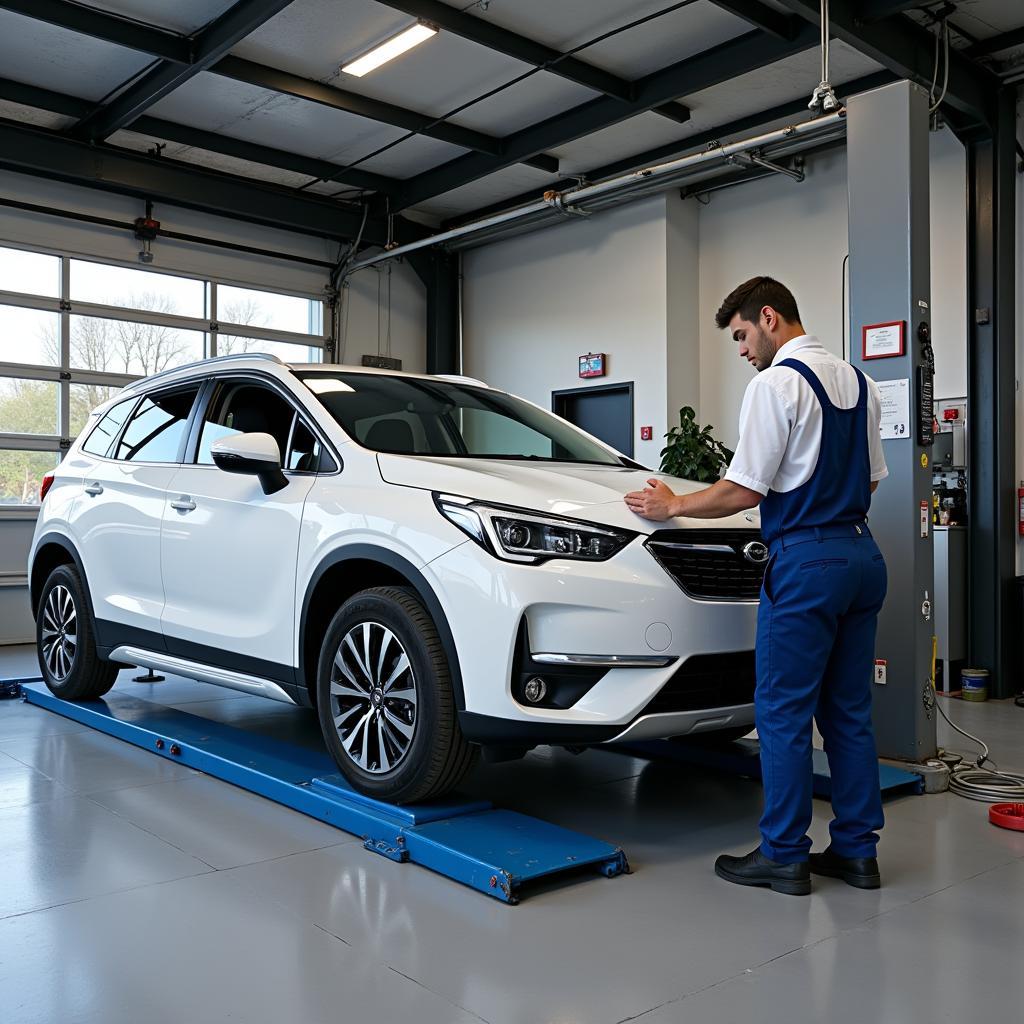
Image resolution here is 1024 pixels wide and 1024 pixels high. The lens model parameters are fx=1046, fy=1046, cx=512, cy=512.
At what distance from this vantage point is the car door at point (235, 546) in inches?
141

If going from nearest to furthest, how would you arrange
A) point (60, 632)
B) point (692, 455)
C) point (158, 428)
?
point (158, 428) < point (60, 632) < point (692, 455)

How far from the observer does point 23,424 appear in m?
8.73

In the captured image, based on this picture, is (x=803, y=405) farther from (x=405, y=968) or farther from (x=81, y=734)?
(x=81, y=734)

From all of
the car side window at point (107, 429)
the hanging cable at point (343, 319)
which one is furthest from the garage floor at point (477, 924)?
the hanging cable at point (343, 319)

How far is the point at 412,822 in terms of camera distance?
3086mm

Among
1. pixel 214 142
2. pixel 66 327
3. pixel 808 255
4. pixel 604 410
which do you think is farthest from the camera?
pixel 604 410

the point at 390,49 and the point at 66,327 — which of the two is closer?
the point at 390,49

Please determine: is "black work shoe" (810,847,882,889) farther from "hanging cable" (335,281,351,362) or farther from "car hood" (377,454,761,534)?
"hanging cable" (335,281,351,362)

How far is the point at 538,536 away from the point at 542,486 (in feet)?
0.73

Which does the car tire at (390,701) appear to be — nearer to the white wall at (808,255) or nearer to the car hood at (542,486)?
the car hood at (542,486)

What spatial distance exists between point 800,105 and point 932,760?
5348mm

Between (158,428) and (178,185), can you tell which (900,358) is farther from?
(178,185)

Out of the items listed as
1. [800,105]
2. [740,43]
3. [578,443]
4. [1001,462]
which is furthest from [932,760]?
[800,105]

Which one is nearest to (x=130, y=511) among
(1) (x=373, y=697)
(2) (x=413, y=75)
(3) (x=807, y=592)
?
(1) (x=373, y=697)
